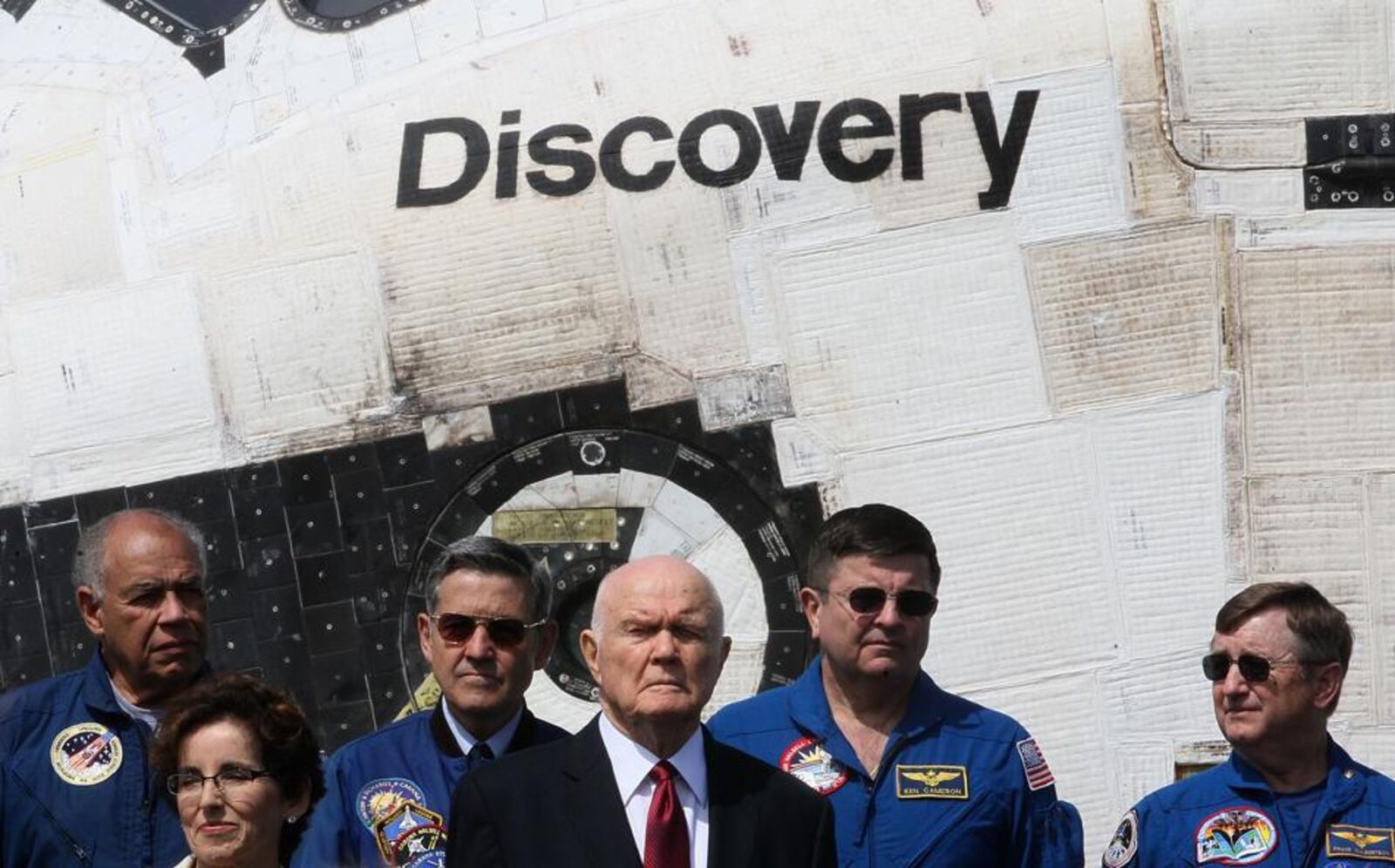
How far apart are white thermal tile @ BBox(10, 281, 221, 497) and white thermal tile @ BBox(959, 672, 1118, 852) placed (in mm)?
2802

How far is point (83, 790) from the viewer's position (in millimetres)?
4336

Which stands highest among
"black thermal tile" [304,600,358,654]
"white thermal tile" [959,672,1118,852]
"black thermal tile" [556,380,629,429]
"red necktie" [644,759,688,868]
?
"black thermal tile" [556,380,629,429]

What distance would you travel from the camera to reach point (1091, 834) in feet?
19.9

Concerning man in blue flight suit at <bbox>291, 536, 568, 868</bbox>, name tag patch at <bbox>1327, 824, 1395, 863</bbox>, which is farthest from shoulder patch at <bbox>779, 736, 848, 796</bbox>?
name tag patch at <bbox>1327, 824, 1395, 863</bbox>

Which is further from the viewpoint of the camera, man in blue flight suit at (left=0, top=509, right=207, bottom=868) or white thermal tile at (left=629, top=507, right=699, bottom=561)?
white thermal tile at (left=629, top=507, right=699, bottom=561)

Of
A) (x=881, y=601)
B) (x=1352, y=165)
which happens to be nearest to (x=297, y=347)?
(x=881, y=601)

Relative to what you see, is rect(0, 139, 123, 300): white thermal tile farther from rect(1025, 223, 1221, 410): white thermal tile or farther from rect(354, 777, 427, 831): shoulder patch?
rect(1025, 223, 1221, 410): white thermal tile

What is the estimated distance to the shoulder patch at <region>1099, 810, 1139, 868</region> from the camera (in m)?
4.43

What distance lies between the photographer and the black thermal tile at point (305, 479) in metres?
6.07

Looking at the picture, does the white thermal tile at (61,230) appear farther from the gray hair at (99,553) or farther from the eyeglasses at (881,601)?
the eyeglasses at (881,601)

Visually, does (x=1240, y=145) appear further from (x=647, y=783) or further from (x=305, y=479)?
(x=647, y=783)

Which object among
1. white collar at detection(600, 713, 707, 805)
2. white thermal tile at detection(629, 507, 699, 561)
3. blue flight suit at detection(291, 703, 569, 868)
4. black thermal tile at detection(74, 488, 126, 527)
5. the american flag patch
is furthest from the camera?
black thermal tile at detection(74, 488, 126, 527)

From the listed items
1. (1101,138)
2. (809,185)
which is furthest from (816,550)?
(1101,138)

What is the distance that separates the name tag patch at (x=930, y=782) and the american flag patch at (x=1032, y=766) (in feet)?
0.59
